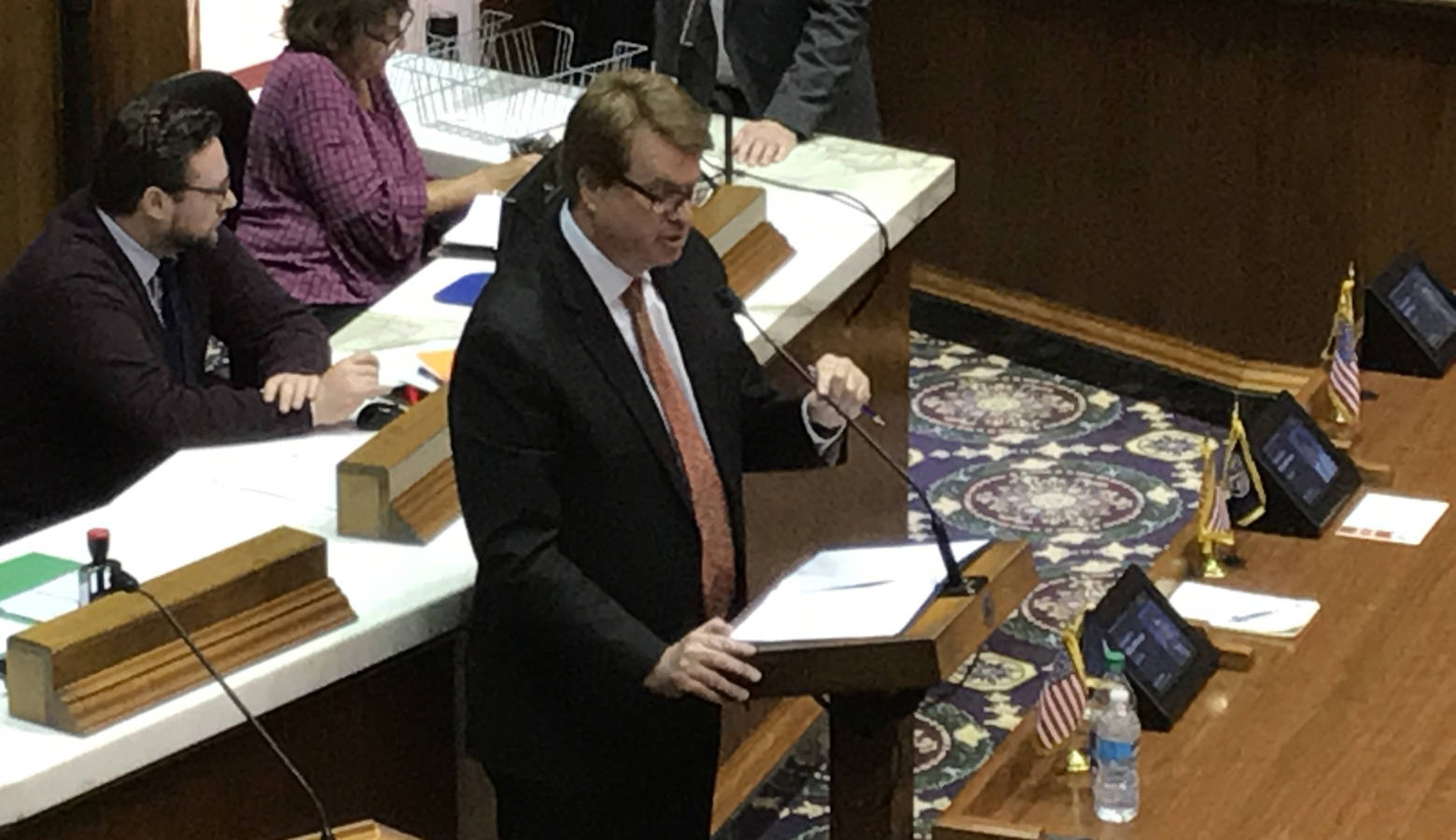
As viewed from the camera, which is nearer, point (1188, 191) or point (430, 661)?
point (430, 661)

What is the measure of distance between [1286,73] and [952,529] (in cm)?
133

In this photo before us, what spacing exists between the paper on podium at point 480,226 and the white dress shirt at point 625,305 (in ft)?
4.27

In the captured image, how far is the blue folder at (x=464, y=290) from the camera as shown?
3883 mm

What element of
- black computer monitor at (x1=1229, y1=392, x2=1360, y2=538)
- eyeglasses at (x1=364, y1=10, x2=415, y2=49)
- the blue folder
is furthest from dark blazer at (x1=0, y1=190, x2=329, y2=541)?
black computer monitor at (x1=1229, y1=392, x2=1360, y2=538)

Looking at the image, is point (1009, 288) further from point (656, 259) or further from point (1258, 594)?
point (656, 259)

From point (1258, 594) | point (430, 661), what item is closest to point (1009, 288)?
point (1258, 594)

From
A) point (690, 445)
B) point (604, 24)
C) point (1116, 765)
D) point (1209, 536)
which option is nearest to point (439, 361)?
point (690, 445)

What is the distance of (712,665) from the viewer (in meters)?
2.50

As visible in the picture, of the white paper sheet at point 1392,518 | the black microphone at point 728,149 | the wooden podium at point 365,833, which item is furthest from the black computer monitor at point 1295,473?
the wooden podium at point 365,833

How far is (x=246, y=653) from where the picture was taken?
2680 mm

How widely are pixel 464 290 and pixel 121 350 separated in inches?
Result: 28.5

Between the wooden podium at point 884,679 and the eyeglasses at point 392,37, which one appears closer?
the wooden podium at point 884,679

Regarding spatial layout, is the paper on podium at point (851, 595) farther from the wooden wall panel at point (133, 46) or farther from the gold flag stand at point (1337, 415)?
the wooden wall panel at point (133, 46)

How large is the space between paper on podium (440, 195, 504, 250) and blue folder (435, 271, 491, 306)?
11 cm
